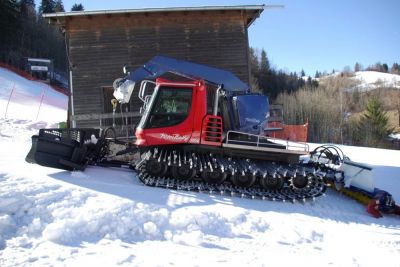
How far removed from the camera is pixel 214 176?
671 centimetres

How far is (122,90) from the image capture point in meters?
7.36

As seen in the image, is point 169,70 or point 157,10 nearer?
point 169,70

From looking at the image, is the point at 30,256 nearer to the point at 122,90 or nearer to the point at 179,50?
the point at 122,90

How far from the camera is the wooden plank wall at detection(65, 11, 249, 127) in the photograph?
14.0m

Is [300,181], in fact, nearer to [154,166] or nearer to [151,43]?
[154,166]

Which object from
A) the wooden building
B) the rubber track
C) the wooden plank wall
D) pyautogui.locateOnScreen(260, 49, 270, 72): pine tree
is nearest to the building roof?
the wooden building

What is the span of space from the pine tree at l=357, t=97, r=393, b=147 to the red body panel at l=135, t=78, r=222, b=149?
36.9 metres

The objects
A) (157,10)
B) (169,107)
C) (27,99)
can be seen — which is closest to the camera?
(169,107)

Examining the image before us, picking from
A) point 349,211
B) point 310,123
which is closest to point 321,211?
point 349,211

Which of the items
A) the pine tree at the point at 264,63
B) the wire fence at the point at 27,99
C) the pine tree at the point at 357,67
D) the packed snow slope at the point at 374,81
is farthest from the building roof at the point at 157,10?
the pine tree at the point at 357,67

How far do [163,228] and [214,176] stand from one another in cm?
236

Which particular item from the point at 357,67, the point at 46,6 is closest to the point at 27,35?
the point at 46,6

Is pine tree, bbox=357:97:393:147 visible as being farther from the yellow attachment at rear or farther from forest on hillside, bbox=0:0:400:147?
the yellow attachment at rear

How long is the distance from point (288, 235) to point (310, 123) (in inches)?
1523
